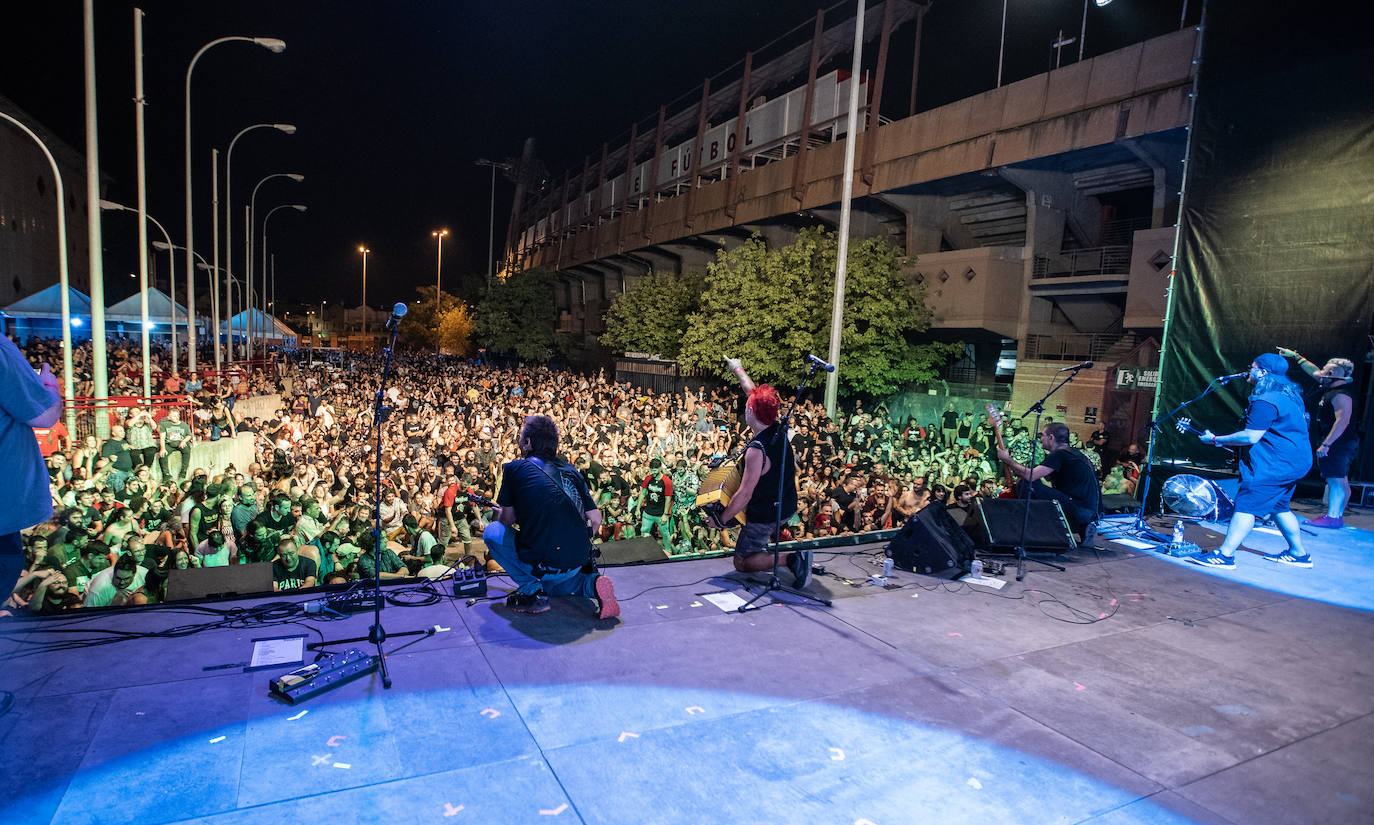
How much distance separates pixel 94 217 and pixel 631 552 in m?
10.9

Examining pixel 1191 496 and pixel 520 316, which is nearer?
pixel 1191 496

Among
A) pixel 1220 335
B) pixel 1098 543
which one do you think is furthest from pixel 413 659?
pixel 1220 335

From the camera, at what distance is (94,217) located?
11.1 metres

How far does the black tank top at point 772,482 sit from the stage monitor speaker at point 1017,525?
7.18ft

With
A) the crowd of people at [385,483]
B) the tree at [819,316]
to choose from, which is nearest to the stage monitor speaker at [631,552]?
the crowd of people at [385,483]

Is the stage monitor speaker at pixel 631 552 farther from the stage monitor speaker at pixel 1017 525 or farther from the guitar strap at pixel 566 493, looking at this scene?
the stage monitor speaker at pixel 1017 525

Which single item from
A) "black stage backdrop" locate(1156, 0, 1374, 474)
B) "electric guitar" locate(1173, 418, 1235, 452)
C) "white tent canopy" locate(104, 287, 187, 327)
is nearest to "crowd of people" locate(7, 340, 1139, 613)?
"electric guitar" locate(1173, 418, 1235, 452)

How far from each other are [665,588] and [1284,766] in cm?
354

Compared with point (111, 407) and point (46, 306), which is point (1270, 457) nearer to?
point (111, 407)

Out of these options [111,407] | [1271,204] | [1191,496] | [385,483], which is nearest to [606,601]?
[385,483]

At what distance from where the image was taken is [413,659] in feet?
12.8

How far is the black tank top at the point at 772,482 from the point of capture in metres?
5.29

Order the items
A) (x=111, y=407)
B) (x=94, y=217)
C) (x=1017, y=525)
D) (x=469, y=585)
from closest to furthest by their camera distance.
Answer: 1. (x=469, y=585)
2. (x=1017, y=525)
3. (x=94, y=217)
4. (x=111, y=407)

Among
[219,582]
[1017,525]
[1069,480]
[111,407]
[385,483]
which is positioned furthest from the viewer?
[111,407]
